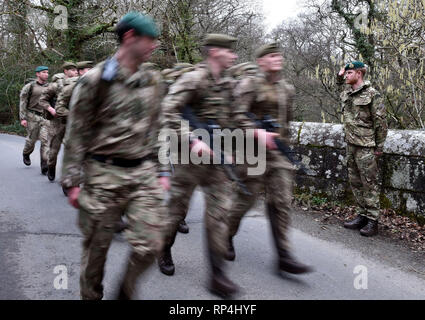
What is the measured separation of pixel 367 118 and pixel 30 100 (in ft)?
21.3

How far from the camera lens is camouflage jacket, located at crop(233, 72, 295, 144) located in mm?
3631

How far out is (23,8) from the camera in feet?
64.2

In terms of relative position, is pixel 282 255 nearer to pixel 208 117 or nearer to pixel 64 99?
pixel 208 117

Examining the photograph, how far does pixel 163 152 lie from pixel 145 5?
11.9 metres

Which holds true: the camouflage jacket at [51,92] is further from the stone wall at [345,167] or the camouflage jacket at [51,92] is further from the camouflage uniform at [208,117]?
the camouflage uniform at [208,117]

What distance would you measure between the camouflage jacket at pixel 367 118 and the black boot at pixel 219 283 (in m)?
2.79

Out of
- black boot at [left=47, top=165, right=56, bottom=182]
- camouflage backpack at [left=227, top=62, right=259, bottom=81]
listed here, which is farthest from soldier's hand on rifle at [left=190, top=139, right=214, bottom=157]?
black boot at [left=47, top=165, right=56, bottom=182]

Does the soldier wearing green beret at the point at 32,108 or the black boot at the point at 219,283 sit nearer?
the black boot at the point at 219,283

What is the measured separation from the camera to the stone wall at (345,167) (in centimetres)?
532

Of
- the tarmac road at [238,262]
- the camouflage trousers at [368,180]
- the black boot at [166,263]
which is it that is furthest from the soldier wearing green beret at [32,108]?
the camouflage trousers at [368,180]

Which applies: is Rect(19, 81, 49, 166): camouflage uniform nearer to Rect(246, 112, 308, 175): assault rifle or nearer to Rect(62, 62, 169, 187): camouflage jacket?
Rect(246, 112, 308, 175): assault rifle

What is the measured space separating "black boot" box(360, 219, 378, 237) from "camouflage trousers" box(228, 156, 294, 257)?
171 centimetres
